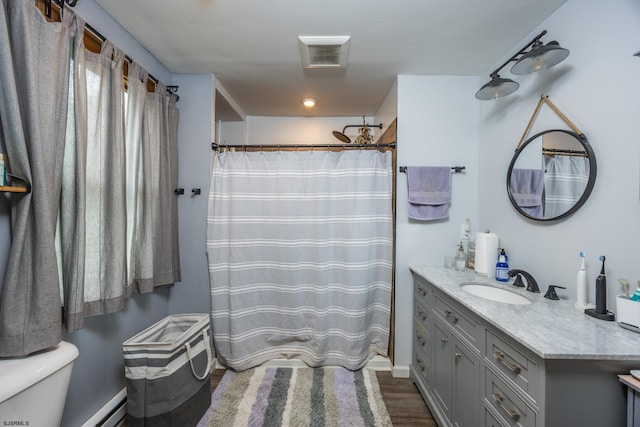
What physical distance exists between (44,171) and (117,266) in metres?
0.58

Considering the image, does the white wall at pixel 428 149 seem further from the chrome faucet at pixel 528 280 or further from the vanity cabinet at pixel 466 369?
the chrome faucet at pixel 528 280

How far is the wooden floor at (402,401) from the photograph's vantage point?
5.10 feet

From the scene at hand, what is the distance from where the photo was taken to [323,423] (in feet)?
5.00

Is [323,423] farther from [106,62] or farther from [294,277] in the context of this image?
[106,62]

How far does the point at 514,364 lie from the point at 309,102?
2.48 metres

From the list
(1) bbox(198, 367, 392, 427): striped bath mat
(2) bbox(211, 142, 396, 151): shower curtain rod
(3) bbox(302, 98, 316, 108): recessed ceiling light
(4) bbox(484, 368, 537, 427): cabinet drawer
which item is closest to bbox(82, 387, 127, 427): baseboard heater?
(1) bbox(198, 367, 392, 427): striped bath mat

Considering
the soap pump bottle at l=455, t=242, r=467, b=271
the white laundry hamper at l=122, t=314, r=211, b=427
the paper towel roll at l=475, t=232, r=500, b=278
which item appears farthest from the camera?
the soap pump bottle at l=455, t=242, r=467, b=271

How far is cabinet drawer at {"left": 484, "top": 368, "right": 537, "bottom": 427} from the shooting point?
0.89 metres

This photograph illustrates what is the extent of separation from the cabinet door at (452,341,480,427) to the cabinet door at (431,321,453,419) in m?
0.05

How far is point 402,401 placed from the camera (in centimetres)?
172

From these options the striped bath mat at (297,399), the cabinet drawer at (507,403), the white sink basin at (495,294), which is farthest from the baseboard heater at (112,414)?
the white sink basin at (495,294)

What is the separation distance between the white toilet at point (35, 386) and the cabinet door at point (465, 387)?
175cm

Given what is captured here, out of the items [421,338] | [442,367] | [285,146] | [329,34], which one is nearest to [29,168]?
[285,146]

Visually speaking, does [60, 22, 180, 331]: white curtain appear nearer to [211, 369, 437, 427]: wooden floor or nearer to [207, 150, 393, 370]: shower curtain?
[207, 150, 393, 370]: shower curtain
